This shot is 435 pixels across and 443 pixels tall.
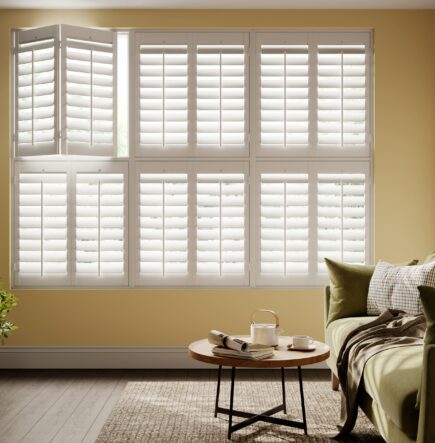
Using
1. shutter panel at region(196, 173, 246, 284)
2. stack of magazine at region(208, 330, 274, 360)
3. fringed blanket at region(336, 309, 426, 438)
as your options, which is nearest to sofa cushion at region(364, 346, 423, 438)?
fringed blanket at region(336, 309, 426, 438)

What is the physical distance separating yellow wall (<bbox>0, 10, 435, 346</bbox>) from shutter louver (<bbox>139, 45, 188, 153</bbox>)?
0.23 metres

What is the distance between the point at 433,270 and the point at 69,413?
225 cm

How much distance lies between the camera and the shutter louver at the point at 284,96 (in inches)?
179

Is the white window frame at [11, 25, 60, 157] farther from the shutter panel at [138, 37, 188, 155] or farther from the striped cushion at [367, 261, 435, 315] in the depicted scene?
the striped cushion at [367, 261, 435, 315]

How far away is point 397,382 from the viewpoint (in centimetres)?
228

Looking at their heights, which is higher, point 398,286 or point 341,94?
point 341,94

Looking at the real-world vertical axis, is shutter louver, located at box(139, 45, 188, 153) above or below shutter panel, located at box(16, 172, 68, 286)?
above

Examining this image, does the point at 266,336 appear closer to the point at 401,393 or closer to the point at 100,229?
the point at 401,393

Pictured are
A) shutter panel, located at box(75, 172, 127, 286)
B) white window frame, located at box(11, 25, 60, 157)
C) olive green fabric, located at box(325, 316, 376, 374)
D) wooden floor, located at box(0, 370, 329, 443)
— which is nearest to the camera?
wooden floor, located at box(0, 370, 329, 443)

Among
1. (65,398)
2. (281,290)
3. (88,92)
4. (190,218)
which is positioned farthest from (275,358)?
(88,92)

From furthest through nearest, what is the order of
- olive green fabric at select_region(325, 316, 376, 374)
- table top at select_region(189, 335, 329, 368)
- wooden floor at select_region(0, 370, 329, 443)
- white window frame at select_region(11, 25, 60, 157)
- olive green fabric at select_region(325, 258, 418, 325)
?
white window frame at select_region(11, 25, 60, 157) → olive green fabric at select_region(325, 258, 418, 325) → olive green fabric at select_region(325, 316, 376, 374) → wooden floor at select_region(0, 370, 329, 443) → table top at select_region(189, 335, 329, 368)

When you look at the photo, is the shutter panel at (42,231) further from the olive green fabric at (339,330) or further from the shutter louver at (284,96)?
the olive green fabric at (339,330)

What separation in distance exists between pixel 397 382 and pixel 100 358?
283 cm

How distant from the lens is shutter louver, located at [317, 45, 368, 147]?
4.56 m
